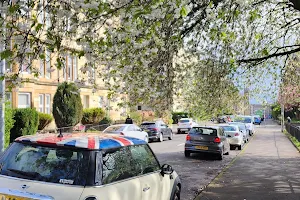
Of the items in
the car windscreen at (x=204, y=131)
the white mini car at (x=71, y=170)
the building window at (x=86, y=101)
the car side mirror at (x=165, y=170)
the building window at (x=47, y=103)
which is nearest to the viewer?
the white mini car at (x=71, y=170)

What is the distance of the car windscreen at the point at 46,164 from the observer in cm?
410

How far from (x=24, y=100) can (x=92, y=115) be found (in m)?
7.94

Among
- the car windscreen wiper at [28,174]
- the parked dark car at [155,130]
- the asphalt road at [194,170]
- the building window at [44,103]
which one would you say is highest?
the building window at [44,103]

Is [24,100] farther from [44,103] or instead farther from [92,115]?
[92,115]

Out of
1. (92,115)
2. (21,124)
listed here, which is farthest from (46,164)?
(92,115)

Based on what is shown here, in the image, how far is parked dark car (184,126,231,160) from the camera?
16047mm

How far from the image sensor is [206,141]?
16.2 m

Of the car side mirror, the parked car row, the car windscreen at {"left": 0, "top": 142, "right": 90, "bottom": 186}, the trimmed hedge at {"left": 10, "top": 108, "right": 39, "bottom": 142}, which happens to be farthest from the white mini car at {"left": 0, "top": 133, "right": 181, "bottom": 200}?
the parked car row

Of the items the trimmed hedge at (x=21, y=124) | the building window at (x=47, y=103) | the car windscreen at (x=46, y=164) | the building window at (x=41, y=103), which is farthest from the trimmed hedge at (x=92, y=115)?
the car windscreen at (x=46, y=164)

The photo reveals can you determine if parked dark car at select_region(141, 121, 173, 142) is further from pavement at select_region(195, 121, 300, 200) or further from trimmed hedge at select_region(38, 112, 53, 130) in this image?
pavement at select_region(195, 121, 300, 200)

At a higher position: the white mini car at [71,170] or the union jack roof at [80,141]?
the union jack roof at [80,141]

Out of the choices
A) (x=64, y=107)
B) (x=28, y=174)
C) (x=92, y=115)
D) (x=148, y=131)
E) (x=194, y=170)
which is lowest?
(x=194, y=170)

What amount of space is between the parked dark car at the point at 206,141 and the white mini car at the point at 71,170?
11.4m

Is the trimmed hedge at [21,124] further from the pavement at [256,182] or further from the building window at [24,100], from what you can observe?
the pavement at [256,182]
